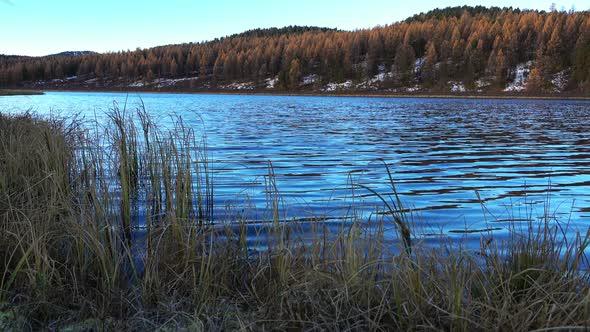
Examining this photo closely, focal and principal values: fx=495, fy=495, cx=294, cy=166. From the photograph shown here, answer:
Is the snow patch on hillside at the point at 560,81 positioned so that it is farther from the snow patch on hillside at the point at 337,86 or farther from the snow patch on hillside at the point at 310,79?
the snow patch on hillside at the point at 310,79

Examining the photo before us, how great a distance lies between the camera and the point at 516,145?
1825 centimetres

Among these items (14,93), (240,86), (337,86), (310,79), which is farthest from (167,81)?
(14,93)

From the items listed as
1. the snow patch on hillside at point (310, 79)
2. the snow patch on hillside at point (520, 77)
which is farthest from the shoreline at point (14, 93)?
the snow patch on hillside at point (520, 77)

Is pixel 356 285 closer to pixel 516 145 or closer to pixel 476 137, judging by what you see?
pixel 516 145

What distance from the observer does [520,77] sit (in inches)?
4318

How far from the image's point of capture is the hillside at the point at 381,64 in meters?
108

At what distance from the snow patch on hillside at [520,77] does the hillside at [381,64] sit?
0.21 m

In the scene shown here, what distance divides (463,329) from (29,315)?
2784mm

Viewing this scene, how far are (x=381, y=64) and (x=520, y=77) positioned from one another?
41170 millimetres

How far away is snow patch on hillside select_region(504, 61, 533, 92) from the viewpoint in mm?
103188

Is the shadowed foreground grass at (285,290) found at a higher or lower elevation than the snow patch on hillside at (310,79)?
higher

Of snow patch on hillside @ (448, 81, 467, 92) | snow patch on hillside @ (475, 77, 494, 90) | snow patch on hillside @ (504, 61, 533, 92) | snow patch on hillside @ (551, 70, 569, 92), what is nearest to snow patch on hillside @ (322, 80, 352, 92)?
Result: snow patch on hillside @ (448, 81, 467, 92)

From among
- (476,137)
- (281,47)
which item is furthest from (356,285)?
(281,47)

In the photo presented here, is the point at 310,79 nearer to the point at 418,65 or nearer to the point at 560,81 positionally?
the point at 418,65
